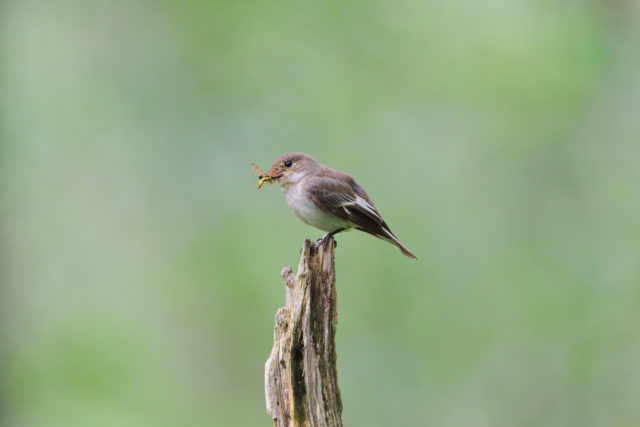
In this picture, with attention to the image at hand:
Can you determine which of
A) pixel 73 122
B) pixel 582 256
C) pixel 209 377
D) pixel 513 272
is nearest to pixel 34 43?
pixel 73 122

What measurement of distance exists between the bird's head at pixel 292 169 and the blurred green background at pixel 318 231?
320 centimetres

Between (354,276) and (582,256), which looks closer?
(354,276)

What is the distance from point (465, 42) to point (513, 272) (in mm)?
3191

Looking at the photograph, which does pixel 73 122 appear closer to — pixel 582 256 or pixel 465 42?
pixel 465 42

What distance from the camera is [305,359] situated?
4188mm

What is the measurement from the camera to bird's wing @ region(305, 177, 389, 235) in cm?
518

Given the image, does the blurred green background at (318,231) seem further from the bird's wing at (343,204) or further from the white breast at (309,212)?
the bird's wing at (343,204)

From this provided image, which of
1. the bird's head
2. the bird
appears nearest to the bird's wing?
the bird

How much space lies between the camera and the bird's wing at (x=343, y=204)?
518cm

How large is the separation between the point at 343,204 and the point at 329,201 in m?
0.10

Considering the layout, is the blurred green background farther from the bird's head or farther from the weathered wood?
the weathered wood

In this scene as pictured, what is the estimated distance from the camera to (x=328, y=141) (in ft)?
31.7

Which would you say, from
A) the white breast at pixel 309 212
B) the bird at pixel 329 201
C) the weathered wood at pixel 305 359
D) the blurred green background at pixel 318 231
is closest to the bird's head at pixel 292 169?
the bird at pixel 329 201

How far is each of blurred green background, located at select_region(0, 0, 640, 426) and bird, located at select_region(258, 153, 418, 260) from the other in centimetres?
336
